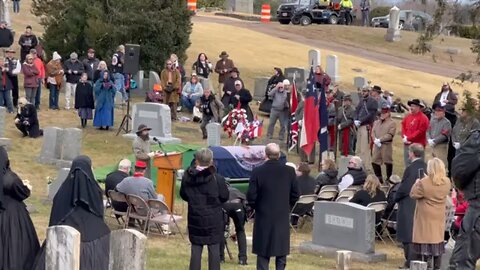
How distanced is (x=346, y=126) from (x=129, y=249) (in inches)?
646

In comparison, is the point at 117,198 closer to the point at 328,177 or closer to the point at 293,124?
the point at 328,177

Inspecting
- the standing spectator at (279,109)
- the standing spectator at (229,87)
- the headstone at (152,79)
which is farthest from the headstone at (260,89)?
the standing spectator at (279,109)

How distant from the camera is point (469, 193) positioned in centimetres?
1090

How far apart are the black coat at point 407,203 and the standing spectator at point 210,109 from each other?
1155 centimetres

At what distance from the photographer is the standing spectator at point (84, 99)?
25.9 m

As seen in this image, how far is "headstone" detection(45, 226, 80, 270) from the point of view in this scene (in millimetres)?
8211

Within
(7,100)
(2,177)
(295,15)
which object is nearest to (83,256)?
(2,177)

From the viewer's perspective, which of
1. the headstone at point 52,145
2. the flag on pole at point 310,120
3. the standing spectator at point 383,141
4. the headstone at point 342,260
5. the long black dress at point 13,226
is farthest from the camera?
the flag on pole at point 310,120

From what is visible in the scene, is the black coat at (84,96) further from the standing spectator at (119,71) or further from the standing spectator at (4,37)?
the standing spectator at (4,37)

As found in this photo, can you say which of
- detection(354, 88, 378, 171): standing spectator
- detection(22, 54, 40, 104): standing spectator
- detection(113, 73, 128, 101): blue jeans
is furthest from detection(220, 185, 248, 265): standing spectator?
detection(113, 73, 128, 101): blue jeans

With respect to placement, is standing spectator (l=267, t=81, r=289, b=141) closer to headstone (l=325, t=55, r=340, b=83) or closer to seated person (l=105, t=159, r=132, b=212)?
seated person (l=105, t=159, r=132, b=212)

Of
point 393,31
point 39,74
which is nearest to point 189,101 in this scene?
point 39,74

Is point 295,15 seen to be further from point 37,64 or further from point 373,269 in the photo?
point 373,269

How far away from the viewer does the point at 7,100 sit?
1050 inches
